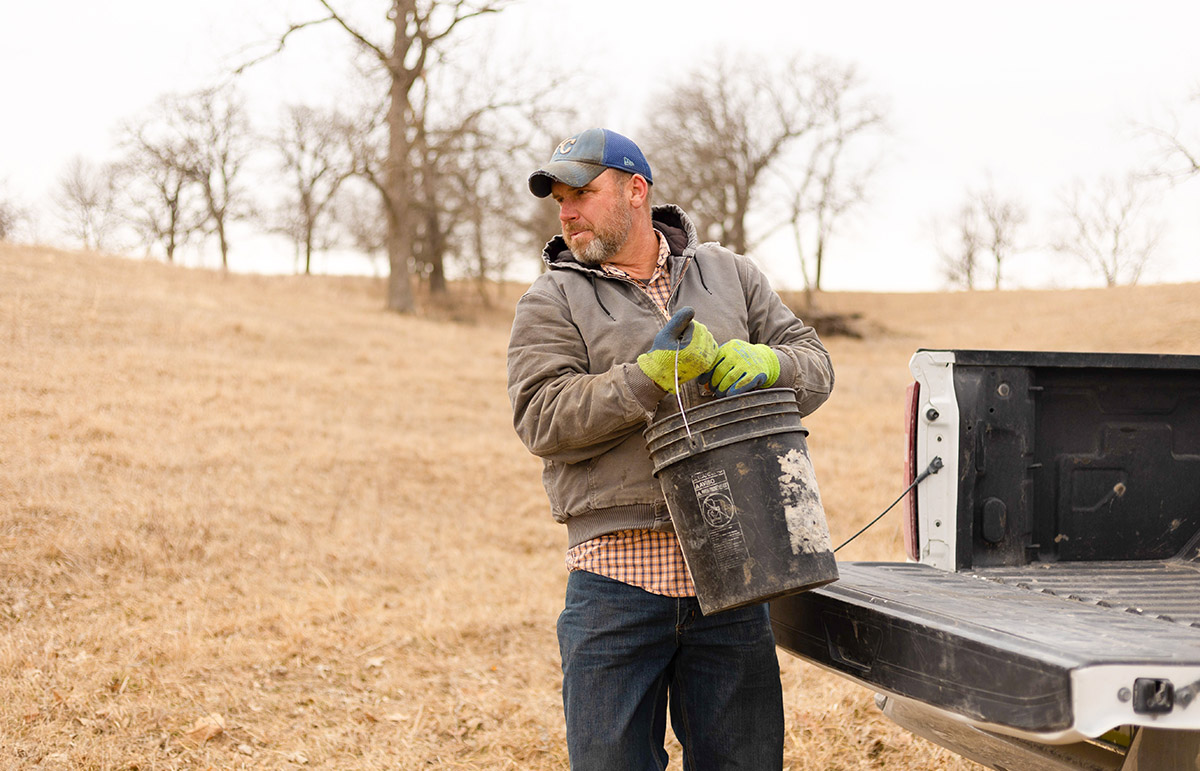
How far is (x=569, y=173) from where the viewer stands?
2709mm

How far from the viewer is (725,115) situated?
119 ft

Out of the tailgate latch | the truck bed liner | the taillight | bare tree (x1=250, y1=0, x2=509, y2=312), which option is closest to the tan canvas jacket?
the taillight

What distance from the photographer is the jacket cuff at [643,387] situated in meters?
2.42

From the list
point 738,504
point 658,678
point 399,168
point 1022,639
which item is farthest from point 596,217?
point 399,168

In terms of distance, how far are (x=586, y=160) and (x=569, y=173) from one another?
73 millimetres

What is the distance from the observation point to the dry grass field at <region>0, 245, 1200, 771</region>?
13.5ft

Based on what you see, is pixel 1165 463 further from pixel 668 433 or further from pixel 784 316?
→ pixel 668 433

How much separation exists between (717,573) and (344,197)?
42900mm

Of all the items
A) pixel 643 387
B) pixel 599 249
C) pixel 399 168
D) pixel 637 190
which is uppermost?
pixel 399 168

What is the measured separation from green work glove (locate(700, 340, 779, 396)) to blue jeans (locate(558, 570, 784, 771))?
0.57 metres

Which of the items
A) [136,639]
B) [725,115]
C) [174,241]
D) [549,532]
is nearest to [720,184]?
[725,115]

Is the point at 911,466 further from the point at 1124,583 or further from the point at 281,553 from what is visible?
the point at 281,553

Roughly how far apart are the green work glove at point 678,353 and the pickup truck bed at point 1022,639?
2.28 feet

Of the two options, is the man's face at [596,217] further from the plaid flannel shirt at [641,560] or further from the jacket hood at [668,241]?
the plaid flannel shirt at [641,560]
